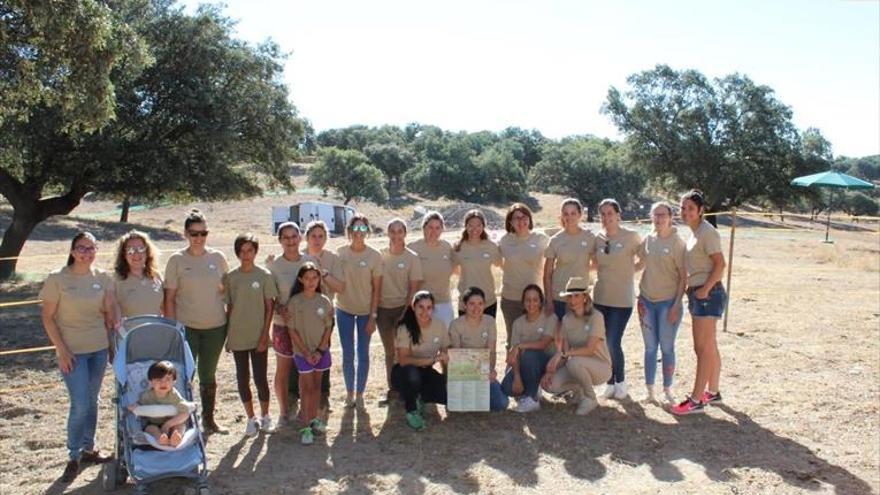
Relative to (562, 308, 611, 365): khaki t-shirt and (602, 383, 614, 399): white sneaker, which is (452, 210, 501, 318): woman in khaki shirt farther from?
(602, 383, 614, 399): white sneaker

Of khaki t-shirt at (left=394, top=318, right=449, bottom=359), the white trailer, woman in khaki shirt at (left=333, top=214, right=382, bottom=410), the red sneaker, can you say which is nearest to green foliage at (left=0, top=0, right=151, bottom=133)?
woman in khaki shirt at (left=333, top=214, right=382, bottom=410)

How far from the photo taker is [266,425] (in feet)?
17.5

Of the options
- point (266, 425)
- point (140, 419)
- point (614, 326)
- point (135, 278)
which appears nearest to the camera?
point (140, 419)

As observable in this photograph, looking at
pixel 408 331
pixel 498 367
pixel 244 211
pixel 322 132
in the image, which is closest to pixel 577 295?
pixel 408 331

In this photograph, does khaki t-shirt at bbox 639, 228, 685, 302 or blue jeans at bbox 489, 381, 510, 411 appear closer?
khaki t-shirt at bbox 639, 228, 685, 302

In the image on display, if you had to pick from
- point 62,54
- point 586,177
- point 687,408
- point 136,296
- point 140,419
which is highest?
point 62,54

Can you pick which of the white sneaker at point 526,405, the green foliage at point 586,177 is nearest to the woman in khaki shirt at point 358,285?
the white sneaker at point 526,405

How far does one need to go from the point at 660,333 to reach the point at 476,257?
1.68 m

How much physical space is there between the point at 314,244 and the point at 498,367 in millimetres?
2690

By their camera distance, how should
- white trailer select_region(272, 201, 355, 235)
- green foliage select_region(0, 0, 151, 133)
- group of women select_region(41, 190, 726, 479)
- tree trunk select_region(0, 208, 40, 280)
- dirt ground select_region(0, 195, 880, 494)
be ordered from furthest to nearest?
white trailer select_region(272, 201, 355, 235)
tree trunk select_region(0, 208, 40, 280)
green foliage select_region(0, 0, 151, 133)
group of women select_region(41, 190, 726, 479)
dirt ground select_region(0, 195, 880, 494)

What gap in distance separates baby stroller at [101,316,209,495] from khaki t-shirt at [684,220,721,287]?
12.8 ft

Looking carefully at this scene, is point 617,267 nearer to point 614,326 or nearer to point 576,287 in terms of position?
point 576,287

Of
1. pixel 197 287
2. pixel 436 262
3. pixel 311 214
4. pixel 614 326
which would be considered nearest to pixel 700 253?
pixel 614 326

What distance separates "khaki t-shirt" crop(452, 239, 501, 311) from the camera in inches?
230
